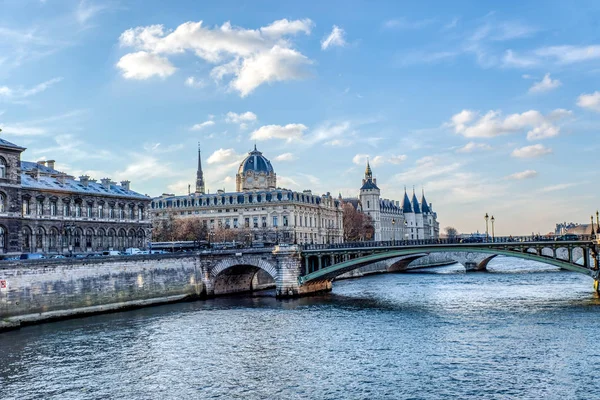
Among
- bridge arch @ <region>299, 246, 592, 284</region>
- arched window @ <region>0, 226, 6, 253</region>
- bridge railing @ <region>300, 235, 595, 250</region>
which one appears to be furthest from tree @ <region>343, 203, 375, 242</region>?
arched window @ <region>0, 226, 6, 253</region>

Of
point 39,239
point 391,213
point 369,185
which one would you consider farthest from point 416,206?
point 39,239

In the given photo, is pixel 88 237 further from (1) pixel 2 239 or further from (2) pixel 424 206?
(2) pixel 424 206

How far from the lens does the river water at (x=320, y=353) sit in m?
23.8

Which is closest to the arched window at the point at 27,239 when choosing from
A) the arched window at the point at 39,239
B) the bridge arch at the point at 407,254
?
the arched window at the point at 39,239

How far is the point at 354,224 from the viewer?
439 ft

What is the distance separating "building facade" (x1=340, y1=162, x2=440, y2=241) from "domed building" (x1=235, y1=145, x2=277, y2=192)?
32607 mm

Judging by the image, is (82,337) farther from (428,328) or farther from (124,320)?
(428,328)

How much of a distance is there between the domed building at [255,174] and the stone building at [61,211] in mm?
49158

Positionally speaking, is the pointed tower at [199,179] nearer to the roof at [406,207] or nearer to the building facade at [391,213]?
the building facade at [391,213]

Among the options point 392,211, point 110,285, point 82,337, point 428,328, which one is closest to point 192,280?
point 110,285

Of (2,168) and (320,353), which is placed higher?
(2,168)

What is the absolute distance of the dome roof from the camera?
118688 mm

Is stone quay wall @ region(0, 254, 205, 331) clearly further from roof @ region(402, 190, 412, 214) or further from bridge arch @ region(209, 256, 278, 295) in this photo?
roof @ region(402, 190, 412, 214)

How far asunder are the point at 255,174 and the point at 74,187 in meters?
60.5
